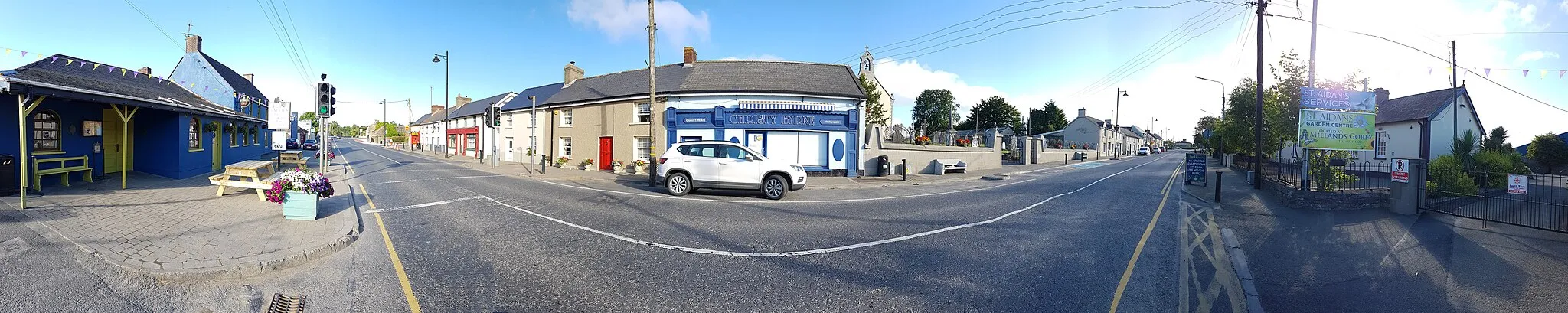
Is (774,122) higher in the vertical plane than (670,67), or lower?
lower

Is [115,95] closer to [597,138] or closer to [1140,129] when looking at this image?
[597,138]

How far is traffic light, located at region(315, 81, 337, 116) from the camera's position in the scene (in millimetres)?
10289

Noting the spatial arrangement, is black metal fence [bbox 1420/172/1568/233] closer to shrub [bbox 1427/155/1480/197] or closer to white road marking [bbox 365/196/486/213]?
shrub [bbox 1427/155/1480/197]

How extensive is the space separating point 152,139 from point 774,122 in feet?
57.7

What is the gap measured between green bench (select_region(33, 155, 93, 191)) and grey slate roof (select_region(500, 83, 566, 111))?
16.1 meters

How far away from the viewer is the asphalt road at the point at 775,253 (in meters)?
4.10

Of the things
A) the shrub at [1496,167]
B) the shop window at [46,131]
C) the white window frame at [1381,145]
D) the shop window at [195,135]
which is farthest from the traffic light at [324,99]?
the white window frame at [1381,145]

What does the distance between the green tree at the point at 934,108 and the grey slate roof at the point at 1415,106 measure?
157ft

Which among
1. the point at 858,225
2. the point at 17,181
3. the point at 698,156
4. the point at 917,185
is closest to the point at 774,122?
the point at 917,185

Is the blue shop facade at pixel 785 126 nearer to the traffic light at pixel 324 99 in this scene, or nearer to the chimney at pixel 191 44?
the traffic light at pixel 324 99

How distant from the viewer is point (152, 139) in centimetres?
1326

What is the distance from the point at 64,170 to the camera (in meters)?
10.0

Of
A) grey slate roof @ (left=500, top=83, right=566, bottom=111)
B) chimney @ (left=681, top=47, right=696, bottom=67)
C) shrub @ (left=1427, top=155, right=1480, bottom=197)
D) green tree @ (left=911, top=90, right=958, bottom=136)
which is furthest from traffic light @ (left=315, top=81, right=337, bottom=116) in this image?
green tree @ (left=911, top=90, right=958, bottom=136)

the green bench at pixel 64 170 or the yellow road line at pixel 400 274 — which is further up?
the green bench at pixel 64 170
